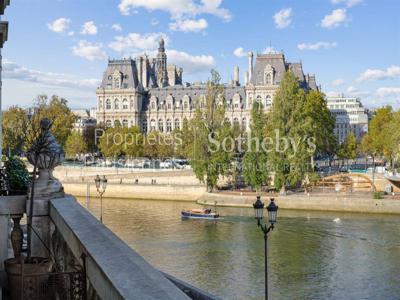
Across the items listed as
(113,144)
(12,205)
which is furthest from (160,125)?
(12,205)

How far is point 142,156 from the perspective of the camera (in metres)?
76.5

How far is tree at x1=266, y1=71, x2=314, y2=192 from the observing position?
4672 centimetres

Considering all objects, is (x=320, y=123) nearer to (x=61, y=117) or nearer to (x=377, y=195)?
(x=377, y=195)

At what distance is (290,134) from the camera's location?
47.8 metres

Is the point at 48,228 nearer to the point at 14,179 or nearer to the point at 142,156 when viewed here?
the point at 14,179

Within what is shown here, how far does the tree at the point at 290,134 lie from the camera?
153 feet

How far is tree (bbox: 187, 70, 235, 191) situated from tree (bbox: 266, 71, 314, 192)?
14.3 ft

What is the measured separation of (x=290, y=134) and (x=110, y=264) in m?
44.4

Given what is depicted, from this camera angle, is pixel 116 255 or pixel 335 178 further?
pixel 335 178

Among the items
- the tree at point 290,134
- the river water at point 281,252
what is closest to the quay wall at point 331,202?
the river water at point 281,252

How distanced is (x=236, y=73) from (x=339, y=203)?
61229mm

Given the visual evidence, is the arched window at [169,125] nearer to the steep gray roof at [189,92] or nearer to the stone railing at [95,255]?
the steep gray roof at [189,92]

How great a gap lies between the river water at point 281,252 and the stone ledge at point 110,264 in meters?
14.5

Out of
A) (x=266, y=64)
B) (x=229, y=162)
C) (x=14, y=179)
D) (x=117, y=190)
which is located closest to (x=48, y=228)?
(x=14, y=179)
